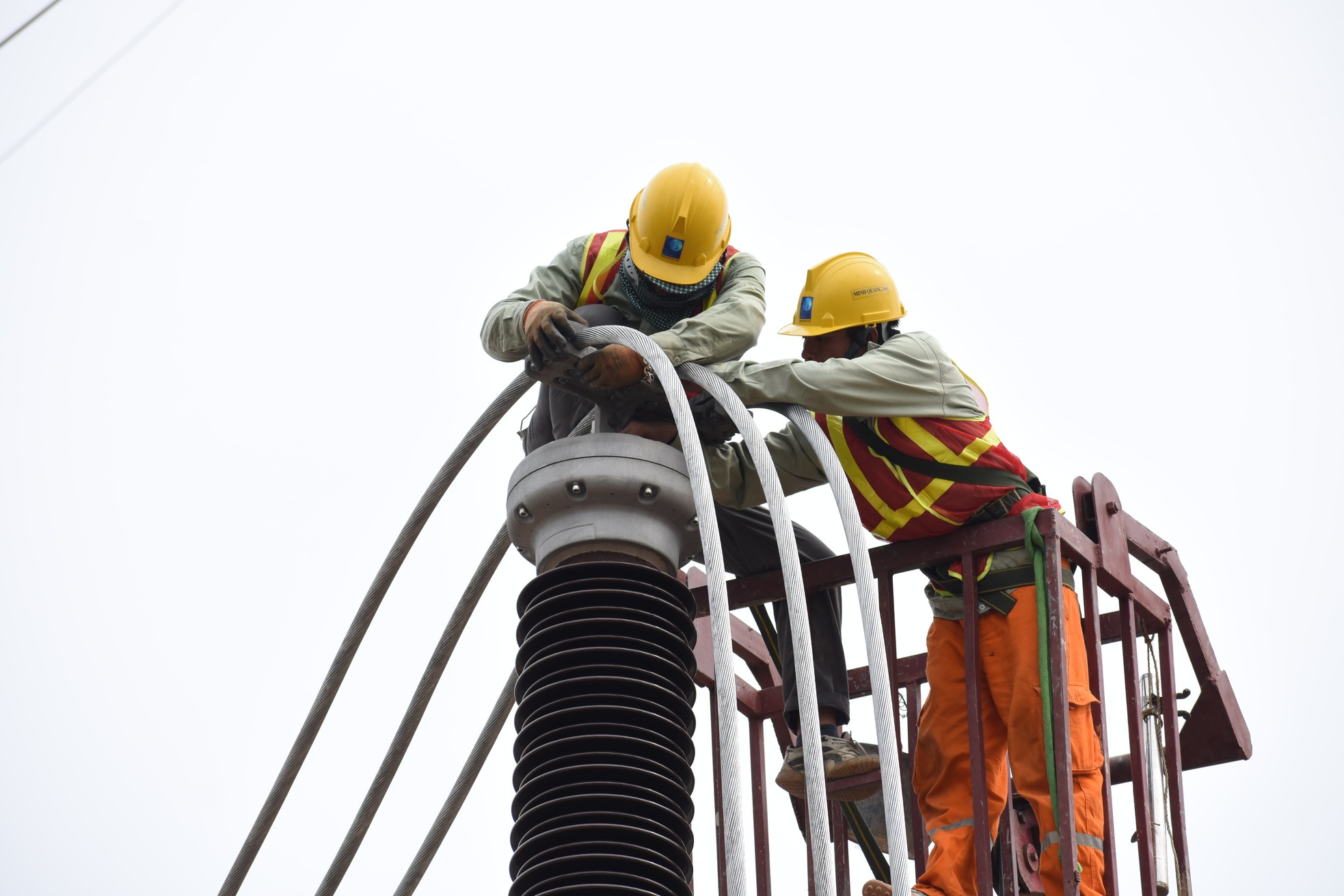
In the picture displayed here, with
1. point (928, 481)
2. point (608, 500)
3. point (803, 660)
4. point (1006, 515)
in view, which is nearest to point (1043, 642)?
point (1006, 515)

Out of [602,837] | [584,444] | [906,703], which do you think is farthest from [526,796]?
[906,703]

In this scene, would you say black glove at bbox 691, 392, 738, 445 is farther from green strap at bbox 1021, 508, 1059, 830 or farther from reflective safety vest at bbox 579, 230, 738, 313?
green strap at bbox 1021, 508, 1059, 830

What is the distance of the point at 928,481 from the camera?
23.4ft

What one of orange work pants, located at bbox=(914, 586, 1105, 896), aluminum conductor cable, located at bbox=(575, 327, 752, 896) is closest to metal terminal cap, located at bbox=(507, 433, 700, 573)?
aluminum conductor cable, located at bbox=(575, 327, 752, 896)

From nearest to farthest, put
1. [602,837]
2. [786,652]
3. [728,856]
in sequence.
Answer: [728,856]
[602,837]
[786,652]

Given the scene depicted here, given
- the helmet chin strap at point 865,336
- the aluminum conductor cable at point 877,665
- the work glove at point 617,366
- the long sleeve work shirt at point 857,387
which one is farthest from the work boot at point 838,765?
the work glove at point 617,366

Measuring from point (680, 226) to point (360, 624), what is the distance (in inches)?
84.3

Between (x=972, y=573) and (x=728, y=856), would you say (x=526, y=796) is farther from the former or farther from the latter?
(x=972, y=573)

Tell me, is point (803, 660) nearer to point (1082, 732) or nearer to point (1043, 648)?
point (1043, 648)

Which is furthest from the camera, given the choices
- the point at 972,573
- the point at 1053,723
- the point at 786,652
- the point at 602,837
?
the point at 786,652

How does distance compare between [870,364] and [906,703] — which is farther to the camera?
[906,703]

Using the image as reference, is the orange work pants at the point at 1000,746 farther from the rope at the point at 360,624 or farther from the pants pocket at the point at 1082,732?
the rope at the point at 360,624

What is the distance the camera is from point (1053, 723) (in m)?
6.56

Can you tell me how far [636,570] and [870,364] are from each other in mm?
2100
